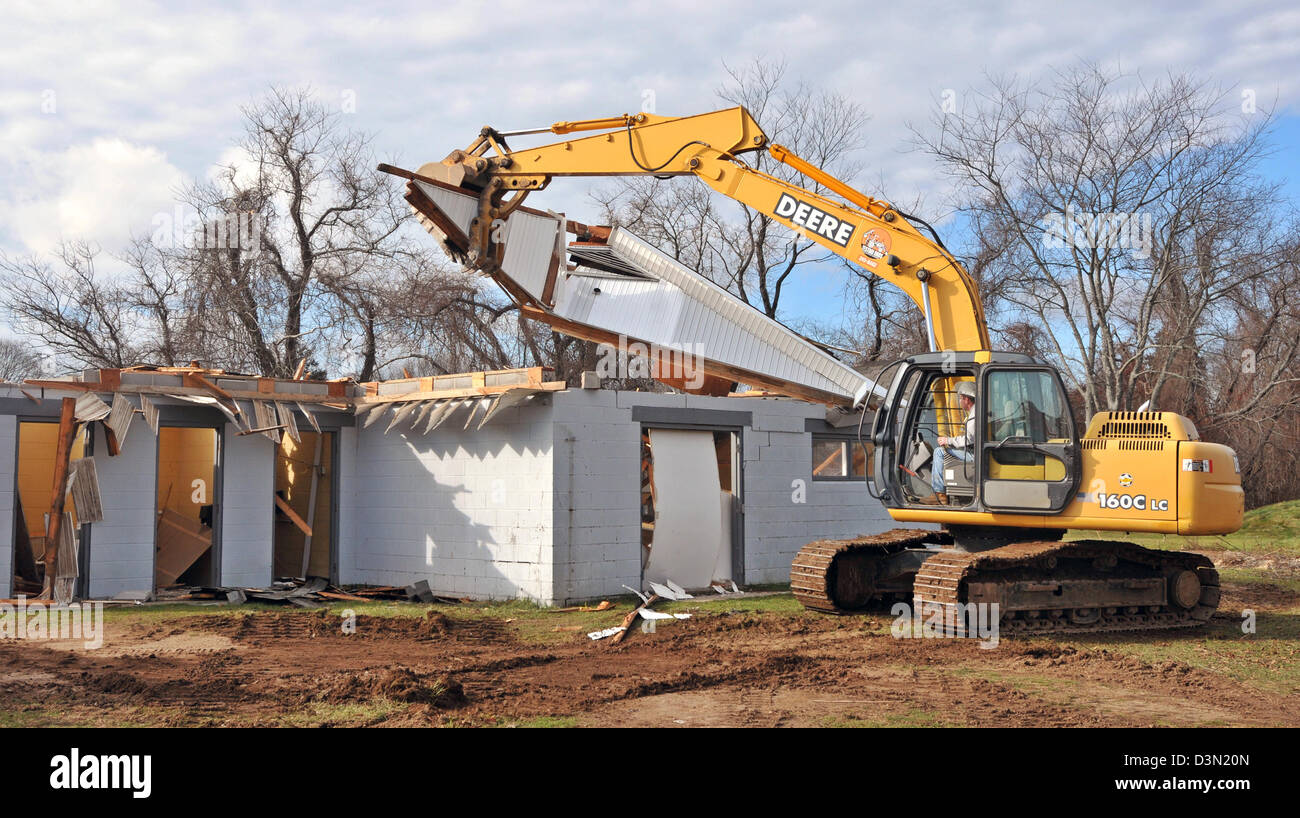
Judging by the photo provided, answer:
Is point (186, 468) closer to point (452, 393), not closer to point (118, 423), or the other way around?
point (118, 423)

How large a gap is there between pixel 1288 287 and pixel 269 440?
25.6 metres

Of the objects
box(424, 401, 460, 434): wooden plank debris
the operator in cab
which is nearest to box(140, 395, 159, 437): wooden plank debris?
box(424, 401, 460, 434): wooden plank debris

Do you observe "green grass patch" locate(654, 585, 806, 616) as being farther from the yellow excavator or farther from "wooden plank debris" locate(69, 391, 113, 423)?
"wooden plank debris" locate(69, 391, 113, 423)

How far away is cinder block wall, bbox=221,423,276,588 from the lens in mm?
14336

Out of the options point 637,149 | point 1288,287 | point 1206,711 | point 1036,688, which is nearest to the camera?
point 1206,711

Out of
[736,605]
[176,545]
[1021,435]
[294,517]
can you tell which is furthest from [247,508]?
[1021,435]

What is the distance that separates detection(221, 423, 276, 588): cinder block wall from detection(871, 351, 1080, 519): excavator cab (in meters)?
8.77

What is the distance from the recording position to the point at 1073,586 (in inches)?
411

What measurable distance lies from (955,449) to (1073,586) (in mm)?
1813

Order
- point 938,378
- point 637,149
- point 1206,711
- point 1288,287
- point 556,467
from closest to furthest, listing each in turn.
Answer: point 1206,711, point 938,378, point 637,149, point 556,467, point 1288,287

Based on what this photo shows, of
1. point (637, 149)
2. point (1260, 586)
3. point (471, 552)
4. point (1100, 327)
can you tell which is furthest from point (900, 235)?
point (1100, 327)

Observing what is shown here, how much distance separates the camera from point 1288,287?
1068 inches

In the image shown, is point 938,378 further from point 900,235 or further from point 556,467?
point 556,467

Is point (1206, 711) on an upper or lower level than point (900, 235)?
lower
